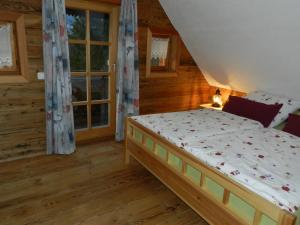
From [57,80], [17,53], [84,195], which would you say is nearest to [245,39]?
[57,80]

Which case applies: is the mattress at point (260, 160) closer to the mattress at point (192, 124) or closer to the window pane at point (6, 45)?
the mattress at point (192, 124)

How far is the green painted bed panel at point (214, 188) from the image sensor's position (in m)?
1.77

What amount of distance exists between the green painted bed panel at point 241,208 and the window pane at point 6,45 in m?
2.61

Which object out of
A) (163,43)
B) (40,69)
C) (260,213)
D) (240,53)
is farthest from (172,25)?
(260,213)

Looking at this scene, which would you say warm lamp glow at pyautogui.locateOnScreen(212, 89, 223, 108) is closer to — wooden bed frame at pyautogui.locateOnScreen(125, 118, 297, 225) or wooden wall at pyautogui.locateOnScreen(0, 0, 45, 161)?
wooden bed frame at pyautogui.locateOnScreen(125, 118, 297, 225)

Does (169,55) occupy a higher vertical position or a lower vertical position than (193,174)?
higher

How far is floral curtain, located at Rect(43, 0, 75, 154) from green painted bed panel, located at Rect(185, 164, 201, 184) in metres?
1.68

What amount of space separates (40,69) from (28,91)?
287 millimetres

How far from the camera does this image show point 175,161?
2219 millimetres

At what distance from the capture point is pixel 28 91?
9.42ft

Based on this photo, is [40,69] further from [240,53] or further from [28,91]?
[240,53]

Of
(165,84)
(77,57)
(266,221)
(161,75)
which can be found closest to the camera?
(266,221)

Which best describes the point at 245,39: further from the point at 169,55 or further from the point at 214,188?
the point at 214,188

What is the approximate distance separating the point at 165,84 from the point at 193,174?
226 centimetres
